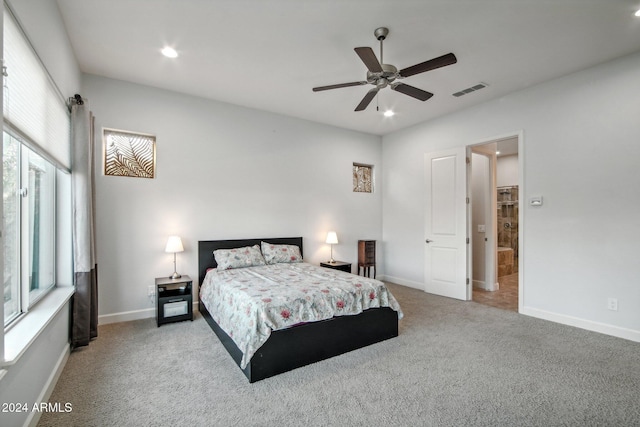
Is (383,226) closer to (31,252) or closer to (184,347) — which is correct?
(184,347)

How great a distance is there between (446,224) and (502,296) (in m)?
1.51

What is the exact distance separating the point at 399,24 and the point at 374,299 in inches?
102

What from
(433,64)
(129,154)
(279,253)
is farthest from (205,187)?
(433,64)

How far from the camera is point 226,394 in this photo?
7.20 feet

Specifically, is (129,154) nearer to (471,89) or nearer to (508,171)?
(471,89)

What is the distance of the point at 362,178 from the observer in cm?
602

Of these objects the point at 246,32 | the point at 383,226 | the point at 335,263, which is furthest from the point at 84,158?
the point at 383,226

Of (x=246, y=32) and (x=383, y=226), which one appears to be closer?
(x=246, y=32)

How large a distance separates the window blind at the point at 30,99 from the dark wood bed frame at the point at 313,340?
2163 millimetres

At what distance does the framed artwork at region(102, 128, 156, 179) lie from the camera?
12.2 feet

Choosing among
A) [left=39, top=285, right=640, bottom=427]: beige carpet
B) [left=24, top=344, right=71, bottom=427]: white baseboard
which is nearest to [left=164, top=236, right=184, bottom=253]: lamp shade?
[left=39, top=285, right=640, bottom=427]: beige carpet

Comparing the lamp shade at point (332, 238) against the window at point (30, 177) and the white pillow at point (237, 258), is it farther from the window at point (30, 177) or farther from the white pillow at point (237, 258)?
the window at point (30, 177)

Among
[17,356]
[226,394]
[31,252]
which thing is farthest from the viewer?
[31,252]

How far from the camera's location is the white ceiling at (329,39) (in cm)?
246
